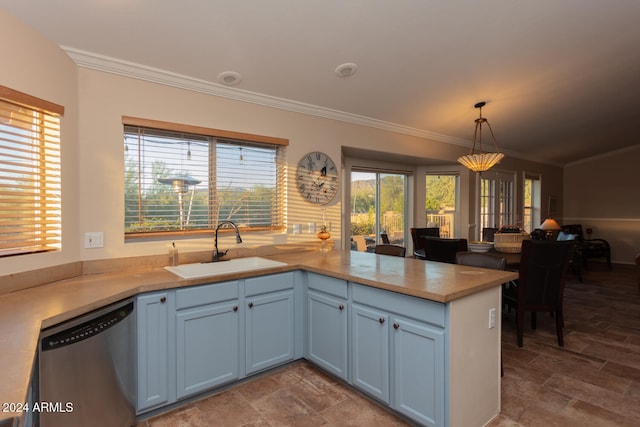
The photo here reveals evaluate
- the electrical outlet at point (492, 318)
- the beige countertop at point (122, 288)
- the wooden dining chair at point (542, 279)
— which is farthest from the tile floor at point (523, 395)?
the beige countertop at point (122, 288)

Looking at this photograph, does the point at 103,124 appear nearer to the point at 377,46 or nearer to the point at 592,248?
the point at 377,46

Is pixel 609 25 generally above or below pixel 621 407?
above

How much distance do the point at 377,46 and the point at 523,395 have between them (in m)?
2.78

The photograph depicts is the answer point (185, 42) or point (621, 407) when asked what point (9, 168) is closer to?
point (185, 42)

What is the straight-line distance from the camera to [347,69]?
278cm

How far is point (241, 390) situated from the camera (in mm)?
2350

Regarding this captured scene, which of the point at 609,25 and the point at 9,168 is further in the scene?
the point at 609,25

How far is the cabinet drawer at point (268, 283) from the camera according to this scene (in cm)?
239

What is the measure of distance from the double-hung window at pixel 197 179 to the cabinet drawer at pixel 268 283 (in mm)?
712

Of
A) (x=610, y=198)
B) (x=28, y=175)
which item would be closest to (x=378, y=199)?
(x=28, y=175)

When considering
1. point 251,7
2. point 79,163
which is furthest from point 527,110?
point 79,163

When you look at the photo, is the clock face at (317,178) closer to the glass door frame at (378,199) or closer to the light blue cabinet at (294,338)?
the glass door frame at (378,199)

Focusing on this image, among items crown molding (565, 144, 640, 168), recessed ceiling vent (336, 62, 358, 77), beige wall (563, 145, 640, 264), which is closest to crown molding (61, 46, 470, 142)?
recessed ceiling vent (336, 62, 358, 77)

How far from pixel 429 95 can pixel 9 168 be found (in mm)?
3542
